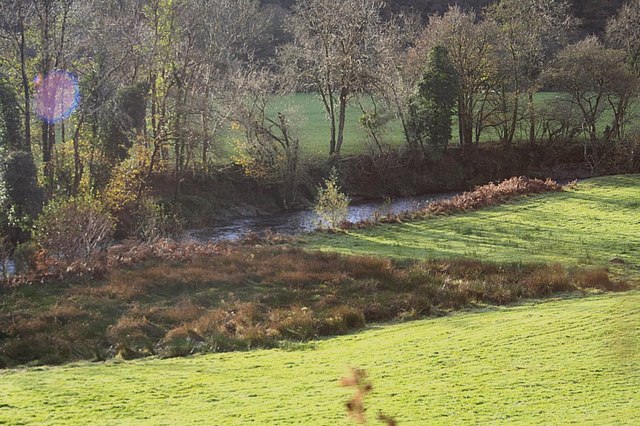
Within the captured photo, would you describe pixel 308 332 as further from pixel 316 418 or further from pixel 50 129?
pixel 50 129

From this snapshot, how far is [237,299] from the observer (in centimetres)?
2295

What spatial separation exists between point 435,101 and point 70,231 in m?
35.3

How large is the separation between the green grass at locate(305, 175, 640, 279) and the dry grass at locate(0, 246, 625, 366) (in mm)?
2363

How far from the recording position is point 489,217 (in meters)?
36.9

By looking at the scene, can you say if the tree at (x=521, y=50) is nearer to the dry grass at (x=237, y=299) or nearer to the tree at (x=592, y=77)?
the tree at (x=592, y=77)

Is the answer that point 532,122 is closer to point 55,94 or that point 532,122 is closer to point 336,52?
point 336,52

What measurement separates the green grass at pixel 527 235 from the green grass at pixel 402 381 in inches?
401

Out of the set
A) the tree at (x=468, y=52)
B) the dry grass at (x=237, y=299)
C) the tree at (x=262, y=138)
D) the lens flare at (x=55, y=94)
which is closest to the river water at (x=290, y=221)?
the tree at (x=262, y=138)

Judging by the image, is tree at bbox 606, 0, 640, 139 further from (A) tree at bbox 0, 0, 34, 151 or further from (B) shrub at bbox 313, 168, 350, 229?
(A) tree at bbox 0, 0, 34, 151

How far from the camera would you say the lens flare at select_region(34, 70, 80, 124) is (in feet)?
115

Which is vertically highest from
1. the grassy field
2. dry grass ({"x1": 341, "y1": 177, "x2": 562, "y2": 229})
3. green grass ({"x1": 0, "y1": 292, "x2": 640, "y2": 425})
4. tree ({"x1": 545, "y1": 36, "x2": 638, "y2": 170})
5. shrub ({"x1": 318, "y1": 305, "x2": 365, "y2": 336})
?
tree ({"x1": 545, "y1": 36, "x2": 638, "y2": 170})

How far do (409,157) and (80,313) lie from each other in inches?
1548

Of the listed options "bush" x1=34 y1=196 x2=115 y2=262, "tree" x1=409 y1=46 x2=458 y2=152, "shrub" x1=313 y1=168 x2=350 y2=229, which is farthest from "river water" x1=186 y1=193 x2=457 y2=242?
"bush" x1=34 y1=196 x2=115 y2=262

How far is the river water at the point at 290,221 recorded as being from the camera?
39.7 metres
